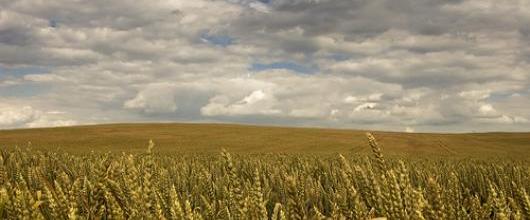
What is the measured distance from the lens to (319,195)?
4.40 meters

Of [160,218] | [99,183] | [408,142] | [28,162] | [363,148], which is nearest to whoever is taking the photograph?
[160,218]

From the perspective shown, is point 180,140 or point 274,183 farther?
point 180,140

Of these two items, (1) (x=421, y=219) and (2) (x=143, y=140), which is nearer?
(1) (x=421, y=219)

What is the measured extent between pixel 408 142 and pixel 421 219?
161ft

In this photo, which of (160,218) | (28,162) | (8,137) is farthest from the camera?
(8,137)

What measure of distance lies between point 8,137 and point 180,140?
18.7 m

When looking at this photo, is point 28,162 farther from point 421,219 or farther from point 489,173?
point 421,219

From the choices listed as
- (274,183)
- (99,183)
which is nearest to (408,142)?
(274,183)

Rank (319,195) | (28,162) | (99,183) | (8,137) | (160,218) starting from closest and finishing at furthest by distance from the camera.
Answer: (160,218)
(99,183)
(319,195)
(28,162)
(8,137)

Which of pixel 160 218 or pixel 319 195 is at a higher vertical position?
pixel 160 218

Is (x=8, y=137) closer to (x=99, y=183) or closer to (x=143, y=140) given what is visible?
(x=143, y=140)

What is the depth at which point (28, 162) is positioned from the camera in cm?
855

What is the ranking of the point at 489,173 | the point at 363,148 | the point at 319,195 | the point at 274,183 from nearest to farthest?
the point at 319,195
the point at 274,183
the point at 489,173
the point at 363,148

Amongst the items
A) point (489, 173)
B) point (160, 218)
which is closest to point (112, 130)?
point (489, 173)
